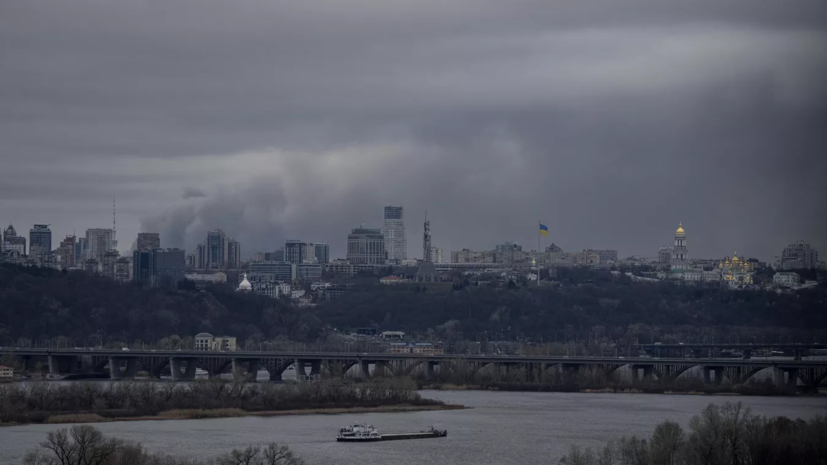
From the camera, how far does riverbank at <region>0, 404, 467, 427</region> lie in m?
66.9

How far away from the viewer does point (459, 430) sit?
214 ft

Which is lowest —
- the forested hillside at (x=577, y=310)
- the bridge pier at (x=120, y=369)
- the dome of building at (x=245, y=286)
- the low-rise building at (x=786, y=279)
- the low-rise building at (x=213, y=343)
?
the bridge pier at (x=120, y=369)

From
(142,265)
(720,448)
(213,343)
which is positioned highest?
(142,265)

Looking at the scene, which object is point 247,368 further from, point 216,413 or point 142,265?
point 142,265

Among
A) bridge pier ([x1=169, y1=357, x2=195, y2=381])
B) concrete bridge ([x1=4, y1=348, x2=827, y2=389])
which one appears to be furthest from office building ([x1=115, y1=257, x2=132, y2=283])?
bridge pier ([x1=169, y1=357, x2=195, y2=381])

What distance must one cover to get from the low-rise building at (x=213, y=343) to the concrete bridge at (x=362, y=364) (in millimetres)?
18259

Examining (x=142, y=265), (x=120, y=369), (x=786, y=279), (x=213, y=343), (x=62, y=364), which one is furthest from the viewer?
(x=142, y=265)

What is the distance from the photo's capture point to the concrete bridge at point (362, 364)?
96875mm

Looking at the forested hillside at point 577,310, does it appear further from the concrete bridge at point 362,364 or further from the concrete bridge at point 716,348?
the concrete bridge at point 362,364

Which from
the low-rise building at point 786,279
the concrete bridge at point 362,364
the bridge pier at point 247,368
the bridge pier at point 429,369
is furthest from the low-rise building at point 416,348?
the low-rise building at point 786,279

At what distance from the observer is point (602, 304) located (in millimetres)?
171000

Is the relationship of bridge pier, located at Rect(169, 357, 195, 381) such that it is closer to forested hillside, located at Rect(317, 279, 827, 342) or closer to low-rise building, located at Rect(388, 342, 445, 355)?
low-rise building, located at Rect(388, 342, 445, 355)

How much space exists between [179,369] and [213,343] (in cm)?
2577

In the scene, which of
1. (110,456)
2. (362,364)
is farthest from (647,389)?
(110,456)
